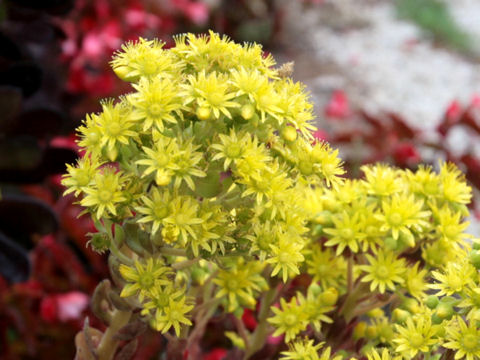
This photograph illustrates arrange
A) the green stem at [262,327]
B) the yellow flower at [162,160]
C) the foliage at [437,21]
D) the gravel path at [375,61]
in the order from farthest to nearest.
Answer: the foliage at [437,21], the gravel path at [375,61], the green stem at [262,327], the yellow flower at [162,160]

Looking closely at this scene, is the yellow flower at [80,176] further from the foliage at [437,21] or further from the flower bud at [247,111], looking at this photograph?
the foliage at [437,21]

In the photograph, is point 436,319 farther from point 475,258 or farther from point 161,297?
point 161,297

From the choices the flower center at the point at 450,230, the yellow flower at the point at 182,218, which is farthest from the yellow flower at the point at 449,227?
the yellow flower at the point at 182,218

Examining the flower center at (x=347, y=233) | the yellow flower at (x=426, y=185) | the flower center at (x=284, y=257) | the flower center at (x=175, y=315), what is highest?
the yellow flower at (x=426, y=185)

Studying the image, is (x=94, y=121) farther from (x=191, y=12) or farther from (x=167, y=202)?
(x=191, y=12)

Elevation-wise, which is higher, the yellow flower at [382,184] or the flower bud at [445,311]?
the yellow flower at [382,184]

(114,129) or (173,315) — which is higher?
(114,129)

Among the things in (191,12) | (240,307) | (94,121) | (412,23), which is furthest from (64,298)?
(412,23)

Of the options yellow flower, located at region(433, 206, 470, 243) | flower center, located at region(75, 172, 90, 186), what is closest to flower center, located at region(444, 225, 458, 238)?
yellow flower, located at region(433, 206, 470, 243)

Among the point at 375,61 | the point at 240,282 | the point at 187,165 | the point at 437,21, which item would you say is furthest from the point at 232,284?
the point at 437,21
